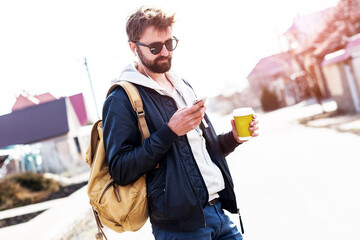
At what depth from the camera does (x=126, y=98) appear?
1.92 meters

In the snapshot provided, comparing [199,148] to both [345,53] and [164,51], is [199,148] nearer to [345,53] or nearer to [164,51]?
[164,51]

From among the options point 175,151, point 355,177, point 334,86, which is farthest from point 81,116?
point 175,151

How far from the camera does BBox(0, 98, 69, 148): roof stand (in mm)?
29172

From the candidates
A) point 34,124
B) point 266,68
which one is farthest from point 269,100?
point 34,124

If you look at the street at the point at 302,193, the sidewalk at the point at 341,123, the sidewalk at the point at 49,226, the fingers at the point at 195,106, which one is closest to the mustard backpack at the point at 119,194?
the fingers at the point at 195,106

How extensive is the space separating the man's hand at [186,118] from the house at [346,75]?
44.8 feet

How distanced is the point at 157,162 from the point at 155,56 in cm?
62

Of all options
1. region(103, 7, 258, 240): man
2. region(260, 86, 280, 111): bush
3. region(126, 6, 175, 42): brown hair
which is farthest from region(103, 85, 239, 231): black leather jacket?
region(260, 86, 280, 111): bush

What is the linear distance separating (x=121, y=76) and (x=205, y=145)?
65cm

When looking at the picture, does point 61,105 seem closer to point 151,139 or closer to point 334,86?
point 334,86

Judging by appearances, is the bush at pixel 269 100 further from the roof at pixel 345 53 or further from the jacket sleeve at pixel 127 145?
the jacket sleeve at pixel 127 145

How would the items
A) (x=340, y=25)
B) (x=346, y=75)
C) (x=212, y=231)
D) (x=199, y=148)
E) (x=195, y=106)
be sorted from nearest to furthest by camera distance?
(x=195, y=106)
(x=212, y=231)
(x=199, y=148)
(x=346, y=75)
(x=340, y=25)

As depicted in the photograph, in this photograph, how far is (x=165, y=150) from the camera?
71.0 inches

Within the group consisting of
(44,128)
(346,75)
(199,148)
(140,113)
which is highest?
(44,128)
